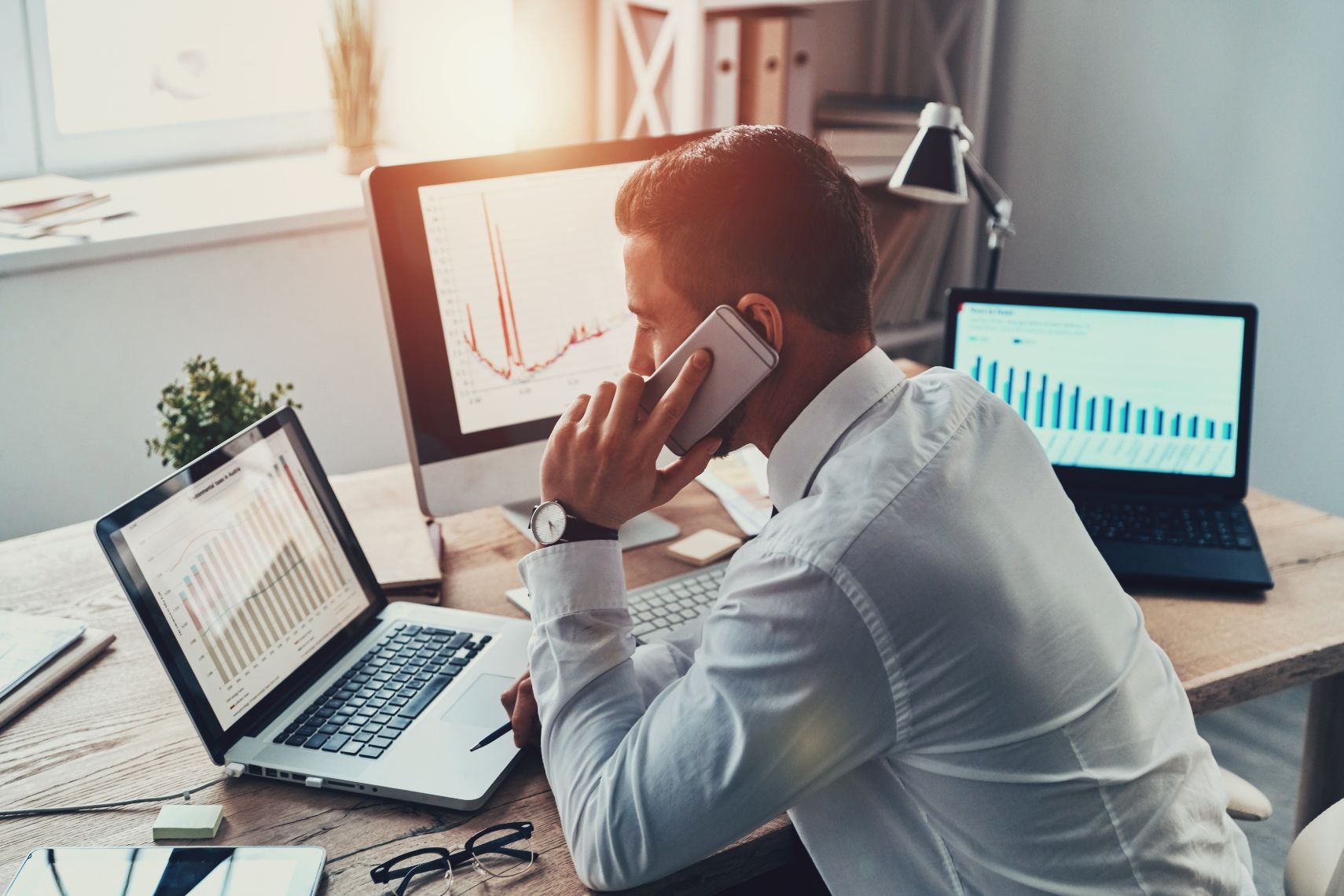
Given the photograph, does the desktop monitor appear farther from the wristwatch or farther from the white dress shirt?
the white dress shirt

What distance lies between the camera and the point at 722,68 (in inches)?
90.4

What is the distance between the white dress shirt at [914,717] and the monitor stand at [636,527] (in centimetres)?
51

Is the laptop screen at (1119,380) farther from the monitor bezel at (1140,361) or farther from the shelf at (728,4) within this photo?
the shelf at (728,4)

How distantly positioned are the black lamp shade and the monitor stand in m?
0.57

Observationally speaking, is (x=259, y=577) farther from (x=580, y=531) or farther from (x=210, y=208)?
(x=210, y=208)

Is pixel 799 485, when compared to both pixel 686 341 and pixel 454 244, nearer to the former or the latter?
pixel 686 341

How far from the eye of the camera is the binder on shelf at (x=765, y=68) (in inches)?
88.8

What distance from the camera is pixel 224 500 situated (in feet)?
3.68

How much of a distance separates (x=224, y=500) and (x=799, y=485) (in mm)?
547

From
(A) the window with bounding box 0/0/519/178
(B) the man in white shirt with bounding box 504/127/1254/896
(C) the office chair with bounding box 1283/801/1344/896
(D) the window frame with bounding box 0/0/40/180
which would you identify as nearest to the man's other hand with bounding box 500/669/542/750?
(B) the man in white shirt with bounding box 504/127/1254/896

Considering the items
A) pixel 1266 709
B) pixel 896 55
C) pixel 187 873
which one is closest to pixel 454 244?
pixel 187 873

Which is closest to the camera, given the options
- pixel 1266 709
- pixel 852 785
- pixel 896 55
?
pixel 852 785

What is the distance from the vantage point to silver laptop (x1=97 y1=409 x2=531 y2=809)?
3.35 feet

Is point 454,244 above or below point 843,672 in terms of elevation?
above
